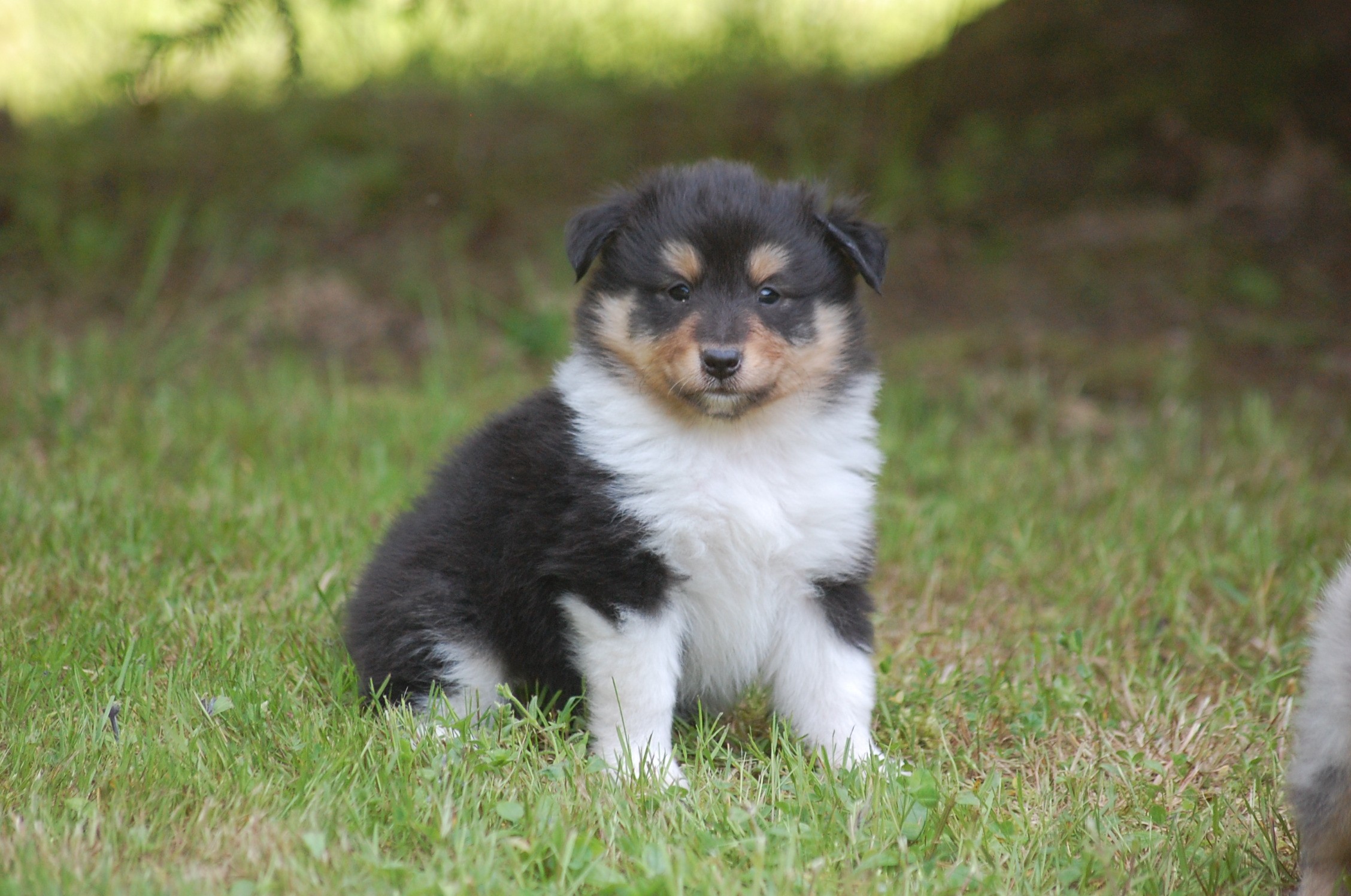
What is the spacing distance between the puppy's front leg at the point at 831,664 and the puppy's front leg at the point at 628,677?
36cm

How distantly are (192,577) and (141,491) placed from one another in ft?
2.70

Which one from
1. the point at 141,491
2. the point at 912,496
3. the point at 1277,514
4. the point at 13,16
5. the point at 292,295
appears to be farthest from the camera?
the point at 13,16

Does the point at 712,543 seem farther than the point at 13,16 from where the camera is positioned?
No

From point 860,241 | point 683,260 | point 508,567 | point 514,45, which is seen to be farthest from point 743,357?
point 514,45

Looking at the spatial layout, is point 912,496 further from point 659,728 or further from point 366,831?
point 366,831

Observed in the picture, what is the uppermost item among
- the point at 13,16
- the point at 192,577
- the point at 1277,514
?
the point at 13,16

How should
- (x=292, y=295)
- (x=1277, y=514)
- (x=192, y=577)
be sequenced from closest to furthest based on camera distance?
(x=192, y=577)
(x=1277, y=514)
(x=292, y=295)

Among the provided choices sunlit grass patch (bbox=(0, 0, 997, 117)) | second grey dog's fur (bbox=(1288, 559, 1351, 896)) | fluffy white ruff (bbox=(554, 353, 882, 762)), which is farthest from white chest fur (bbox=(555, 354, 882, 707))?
sunlit grass patch (bbox=(0, 0, 997, 117))

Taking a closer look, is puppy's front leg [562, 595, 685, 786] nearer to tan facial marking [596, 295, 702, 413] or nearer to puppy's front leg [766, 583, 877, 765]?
puppy's front leg [766, 583, 877, 765]

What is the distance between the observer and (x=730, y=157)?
321 inches

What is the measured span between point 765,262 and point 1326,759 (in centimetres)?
156

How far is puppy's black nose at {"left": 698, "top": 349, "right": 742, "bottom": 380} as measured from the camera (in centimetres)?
286

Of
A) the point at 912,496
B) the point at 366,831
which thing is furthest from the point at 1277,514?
the point at 366,831

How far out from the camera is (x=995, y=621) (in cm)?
402
